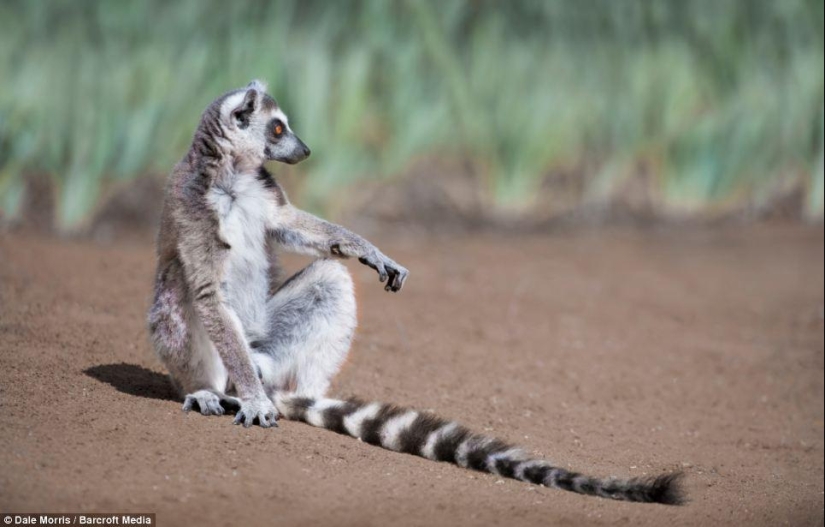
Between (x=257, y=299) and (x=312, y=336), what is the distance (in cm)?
35

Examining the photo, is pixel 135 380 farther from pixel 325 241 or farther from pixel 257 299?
pixel 325 241

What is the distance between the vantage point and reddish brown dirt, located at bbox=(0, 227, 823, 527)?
15.4 feet

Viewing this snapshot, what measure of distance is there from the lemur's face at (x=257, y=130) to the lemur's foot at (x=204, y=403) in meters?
1.22

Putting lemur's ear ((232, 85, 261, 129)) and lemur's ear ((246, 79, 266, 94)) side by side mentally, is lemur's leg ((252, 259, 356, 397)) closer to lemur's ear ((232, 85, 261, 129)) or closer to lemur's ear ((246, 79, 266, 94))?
lemur's ear ((232, 85, 261, 129))

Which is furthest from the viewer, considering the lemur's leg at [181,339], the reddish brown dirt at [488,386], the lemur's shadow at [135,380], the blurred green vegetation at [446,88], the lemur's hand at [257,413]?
the blurred green vegetation at [446,88]

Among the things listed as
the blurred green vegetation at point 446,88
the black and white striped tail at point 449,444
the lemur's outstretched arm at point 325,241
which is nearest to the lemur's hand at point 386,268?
the lemur's outstretched arm at point 325,241

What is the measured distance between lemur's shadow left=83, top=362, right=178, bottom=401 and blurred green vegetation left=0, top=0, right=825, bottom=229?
4.15 m

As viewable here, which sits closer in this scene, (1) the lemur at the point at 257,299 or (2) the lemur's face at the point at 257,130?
(1) the lemur at the point at 257,299

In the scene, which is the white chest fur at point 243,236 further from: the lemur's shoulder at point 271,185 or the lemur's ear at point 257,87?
the lemur's ear at point 257,87

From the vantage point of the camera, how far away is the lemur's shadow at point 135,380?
5.89 metres

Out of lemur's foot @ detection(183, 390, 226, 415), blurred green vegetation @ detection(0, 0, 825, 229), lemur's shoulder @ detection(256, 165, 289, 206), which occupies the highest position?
blurred green vegetation @ detection(0, 0, 825, 229)

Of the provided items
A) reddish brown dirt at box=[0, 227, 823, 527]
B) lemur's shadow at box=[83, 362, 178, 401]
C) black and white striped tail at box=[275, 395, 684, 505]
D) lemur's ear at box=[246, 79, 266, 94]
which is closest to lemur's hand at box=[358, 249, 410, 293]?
black and white striped tail at box=[275, 395, 684, 505]

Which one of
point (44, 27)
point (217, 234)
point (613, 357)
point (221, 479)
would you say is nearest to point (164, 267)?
point (217, 234)

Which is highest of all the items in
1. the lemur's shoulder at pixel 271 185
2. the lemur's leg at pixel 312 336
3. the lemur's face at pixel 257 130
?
the lemur's face at pixel 257 130
